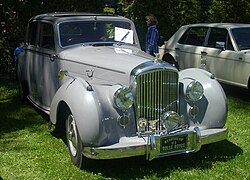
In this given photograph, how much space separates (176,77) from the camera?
15.1ft

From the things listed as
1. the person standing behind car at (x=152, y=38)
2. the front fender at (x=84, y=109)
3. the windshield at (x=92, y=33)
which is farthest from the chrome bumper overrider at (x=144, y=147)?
the person standing behind car at (x=152, y=38)

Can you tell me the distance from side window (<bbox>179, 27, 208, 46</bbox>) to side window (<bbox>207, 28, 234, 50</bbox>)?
0.82 ft

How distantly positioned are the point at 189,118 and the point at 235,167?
0.79 metres

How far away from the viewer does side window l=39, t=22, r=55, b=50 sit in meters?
5.95

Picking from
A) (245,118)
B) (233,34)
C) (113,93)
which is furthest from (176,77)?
(233,34)

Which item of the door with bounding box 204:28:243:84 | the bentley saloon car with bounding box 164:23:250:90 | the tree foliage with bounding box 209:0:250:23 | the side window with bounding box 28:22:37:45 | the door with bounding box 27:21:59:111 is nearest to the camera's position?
the door with bounding box 27:21:59:111

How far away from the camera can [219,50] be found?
8305mm

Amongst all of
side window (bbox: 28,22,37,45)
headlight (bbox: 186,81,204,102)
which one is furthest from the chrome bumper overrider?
side window (bbox: 28,22,37,45)

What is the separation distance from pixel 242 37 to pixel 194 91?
4.06 meters

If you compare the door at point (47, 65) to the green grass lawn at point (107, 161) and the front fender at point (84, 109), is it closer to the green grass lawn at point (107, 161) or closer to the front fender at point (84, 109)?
the green grass lawn at point (107, 161)

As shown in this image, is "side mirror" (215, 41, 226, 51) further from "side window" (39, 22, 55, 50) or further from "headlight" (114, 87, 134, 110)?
"headlight" (114, 87, 134, 110)

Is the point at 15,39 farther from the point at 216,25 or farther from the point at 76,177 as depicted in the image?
the point at 76,177

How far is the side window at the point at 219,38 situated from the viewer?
323 inches

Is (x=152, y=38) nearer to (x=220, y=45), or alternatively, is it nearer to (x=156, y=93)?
(x=220, y=45)
